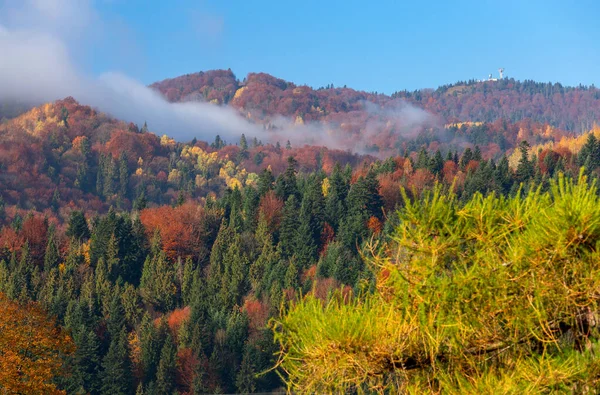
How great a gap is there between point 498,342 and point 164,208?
118 meters

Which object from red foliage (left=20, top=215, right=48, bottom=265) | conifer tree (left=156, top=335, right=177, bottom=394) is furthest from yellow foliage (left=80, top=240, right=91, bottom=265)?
conifer tree (left=156, top=335, right=177, bottom=394)

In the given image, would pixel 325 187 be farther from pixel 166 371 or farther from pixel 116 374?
pixel 116 374

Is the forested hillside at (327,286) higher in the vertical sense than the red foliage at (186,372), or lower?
higher

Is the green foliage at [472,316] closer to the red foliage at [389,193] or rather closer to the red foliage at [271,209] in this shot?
the red foliage at [271,209]

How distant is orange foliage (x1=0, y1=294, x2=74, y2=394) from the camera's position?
29241 millimetres

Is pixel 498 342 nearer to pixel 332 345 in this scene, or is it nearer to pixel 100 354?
pixel 332 345

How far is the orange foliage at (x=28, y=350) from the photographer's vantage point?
95.9 feet

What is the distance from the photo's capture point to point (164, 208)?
12431 centimetres

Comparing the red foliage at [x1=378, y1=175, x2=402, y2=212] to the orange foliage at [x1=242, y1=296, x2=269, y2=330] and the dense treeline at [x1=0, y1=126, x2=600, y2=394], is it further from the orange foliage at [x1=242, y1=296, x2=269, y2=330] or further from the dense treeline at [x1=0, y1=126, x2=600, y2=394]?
the orange foliage at [x1=242, y1=296, x2=269, y2=330]

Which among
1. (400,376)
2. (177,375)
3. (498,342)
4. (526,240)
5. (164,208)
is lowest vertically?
(177,375)

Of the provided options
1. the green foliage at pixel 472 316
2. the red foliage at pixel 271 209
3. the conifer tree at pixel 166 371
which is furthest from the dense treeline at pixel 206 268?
the green foliage at pixel 472 316

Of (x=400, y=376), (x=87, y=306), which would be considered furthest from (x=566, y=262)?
(x=87, y=306)

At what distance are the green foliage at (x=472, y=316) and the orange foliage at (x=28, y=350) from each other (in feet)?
74.7

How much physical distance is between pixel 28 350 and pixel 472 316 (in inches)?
1110
